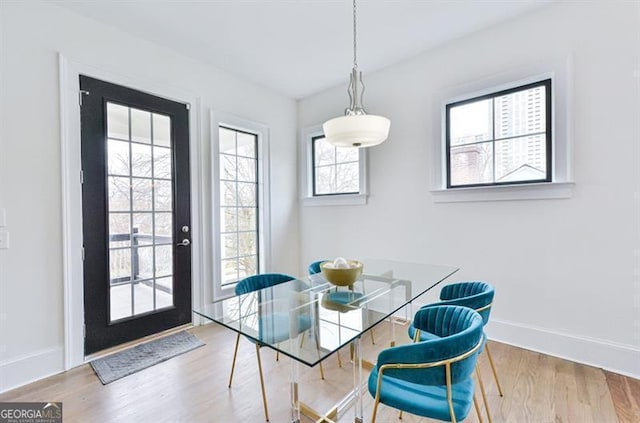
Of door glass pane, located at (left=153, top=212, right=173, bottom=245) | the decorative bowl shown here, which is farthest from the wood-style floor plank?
door glass pane, located at (left=153, top=212, right=173, bottom=245)

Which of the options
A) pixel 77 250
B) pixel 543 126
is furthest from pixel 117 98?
pixel 543 126

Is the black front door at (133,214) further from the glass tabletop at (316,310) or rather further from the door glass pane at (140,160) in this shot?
the glass tabletop at (316,310)

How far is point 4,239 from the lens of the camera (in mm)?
1964

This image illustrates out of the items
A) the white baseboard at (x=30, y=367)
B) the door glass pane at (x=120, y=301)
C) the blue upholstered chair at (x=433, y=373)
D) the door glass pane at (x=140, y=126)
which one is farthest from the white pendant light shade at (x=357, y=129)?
the white baseboard at (x=30, y=367)

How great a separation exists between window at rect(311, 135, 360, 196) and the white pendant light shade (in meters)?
1.74

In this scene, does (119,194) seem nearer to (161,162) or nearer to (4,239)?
(161,162)

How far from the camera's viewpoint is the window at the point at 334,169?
356 cm

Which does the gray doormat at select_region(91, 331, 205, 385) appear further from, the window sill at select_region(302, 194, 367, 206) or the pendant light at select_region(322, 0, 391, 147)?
the pendant light at select_region(322, 0, 391, 147)

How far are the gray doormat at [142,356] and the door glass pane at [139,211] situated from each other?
0.30 meters

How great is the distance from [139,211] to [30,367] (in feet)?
4.22

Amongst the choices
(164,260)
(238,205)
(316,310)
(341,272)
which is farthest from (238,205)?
(316,310)

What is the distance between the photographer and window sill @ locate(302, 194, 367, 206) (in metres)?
3.41

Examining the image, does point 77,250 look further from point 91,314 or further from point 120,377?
point 120,377

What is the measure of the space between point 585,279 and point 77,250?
3.84 metres
